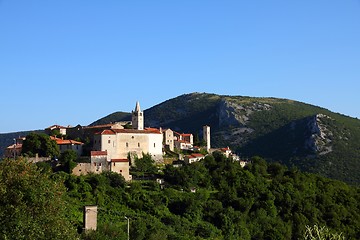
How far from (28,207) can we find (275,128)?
373 ft

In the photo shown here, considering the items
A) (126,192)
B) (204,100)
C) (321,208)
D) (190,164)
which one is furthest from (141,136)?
(204,100)

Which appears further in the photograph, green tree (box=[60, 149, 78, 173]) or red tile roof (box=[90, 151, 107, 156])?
red tile roof (box=[90, 151, 107, 156])

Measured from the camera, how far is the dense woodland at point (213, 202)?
159ft

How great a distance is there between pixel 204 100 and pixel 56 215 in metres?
154

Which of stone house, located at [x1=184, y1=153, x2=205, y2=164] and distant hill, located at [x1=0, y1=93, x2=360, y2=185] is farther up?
distant hill, located at [x1=0, y1=93, x2=360, y2=185]

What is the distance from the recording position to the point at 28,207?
27.2 m

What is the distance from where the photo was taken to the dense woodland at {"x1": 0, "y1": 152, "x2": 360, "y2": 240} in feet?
159

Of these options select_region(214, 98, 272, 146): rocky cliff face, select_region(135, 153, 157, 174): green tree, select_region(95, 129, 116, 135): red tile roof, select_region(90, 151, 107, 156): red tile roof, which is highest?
select_region(214, 98, 272, 146): rocky cliff face

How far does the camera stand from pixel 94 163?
5778 centimetres

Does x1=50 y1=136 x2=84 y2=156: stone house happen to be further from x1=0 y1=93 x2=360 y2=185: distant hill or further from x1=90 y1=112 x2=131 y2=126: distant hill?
x1=90 y1=112 x2=131 y2=126: distant hill

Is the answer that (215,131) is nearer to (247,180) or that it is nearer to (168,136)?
(168,136)

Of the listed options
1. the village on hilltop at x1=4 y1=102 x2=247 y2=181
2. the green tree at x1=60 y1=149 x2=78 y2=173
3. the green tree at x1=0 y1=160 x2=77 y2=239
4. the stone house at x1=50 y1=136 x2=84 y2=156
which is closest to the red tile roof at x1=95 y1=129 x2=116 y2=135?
the village on hilltop at x1=4 y1=102 x2=247 y2=181

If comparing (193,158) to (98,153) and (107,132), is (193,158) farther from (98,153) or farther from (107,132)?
(98,153)

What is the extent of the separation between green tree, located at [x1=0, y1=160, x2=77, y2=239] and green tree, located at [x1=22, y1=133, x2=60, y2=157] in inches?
1201
